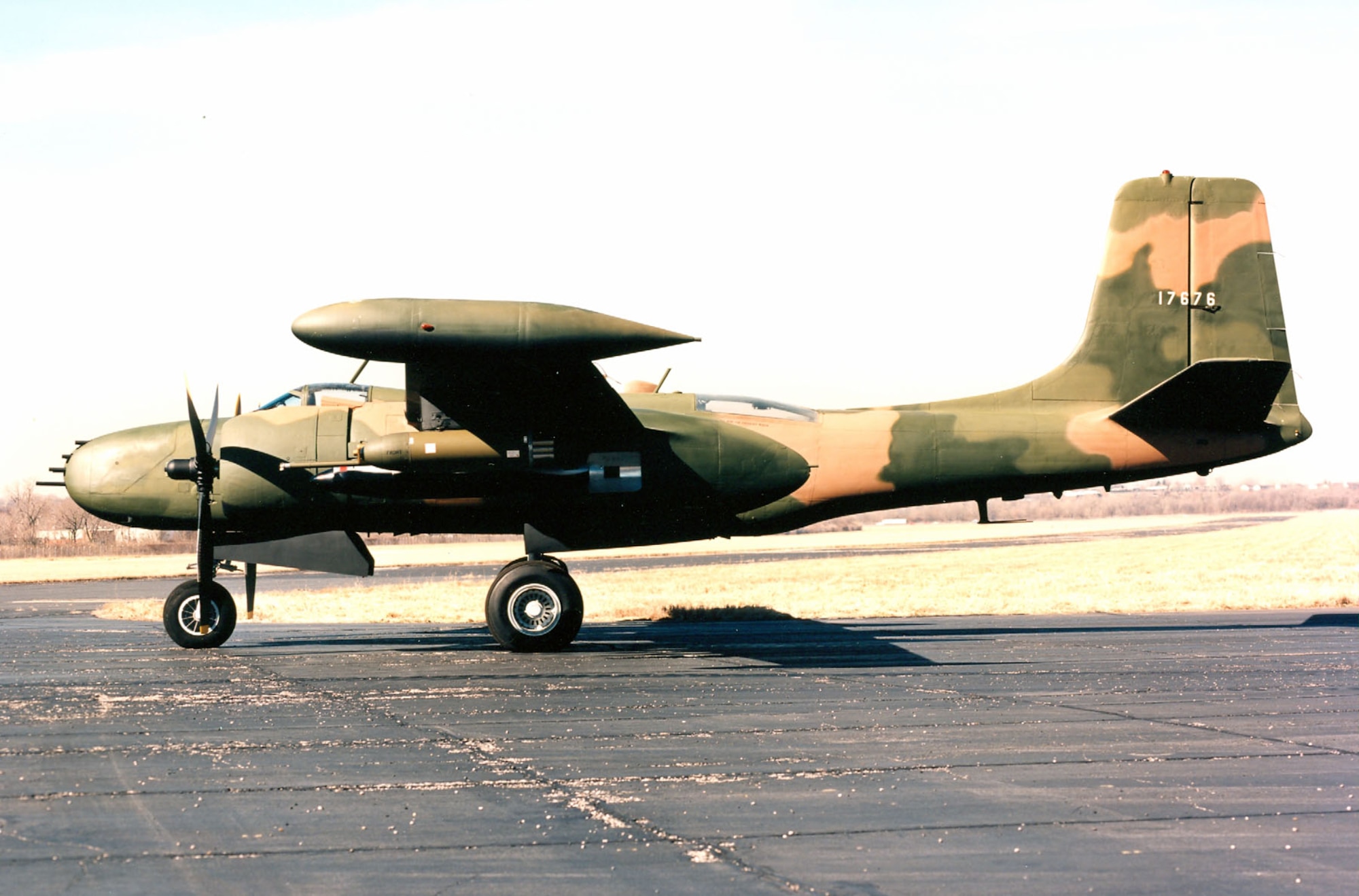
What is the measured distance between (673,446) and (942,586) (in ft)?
59.6

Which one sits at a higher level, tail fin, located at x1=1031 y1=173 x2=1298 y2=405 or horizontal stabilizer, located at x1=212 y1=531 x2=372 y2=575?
tail fin, located at x1=1031 y1=173 x2=1298 y2=405

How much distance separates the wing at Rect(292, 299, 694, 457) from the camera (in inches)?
528

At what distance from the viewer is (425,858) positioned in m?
6.53

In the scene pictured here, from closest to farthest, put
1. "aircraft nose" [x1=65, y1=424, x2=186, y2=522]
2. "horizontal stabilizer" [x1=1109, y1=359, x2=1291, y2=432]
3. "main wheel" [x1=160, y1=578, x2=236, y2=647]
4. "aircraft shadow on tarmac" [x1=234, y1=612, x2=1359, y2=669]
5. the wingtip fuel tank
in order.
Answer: the wingtip fuel tank < "aircraft shadow on tarmac" [x1=234, y1=612, x2=1359, y2=669] < "horizontal stabilizer" [x1=1109, y1=359, x2=1291, y2=432] < "main wheel" [x1=160, y1=578, x2=236, y2=647] < "aircraft nose" [x1=65, y1=424, x2=186, y2=522]

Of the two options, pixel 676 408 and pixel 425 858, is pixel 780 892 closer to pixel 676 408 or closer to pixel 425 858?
pixel 425 858

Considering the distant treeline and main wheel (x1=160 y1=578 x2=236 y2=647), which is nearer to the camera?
main wheel (x1=160 y1=578 x2=236 y2=647)

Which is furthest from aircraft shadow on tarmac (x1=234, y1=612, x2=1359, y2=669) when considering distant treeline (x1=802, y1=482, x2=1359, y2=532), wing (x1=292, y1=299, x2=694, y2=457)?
distant treeline (x1=802, y1=482, x2=1359, y2=532)

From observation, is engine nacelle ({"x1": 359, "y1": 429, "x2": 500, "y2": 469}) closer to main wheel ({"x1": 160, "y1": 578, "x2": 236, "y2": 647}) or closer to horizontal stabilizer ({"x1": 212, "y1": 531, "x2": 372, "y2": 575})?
horizontal stabilizer ({"x1": 212, "y1": 531, "x2": 372, "y2": 575})

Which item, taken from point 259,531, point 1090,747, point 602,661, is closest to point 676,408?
point 602,661

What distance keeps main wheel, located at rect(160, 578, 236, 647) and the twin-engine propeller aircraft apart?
0.03 meters

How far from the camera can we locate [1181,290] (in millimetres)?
18672

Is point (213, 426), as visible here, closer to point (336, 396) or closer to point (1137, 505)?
point (336, 396)

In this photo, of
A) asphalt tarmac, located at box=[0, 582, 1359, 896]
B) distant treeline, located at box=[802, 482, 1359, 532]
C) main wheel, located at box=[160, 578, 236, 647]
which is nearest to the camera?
asphalt tarmac, located at box=[0, 582, 1359, 896]

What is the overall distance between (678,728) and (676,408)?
306 inches
